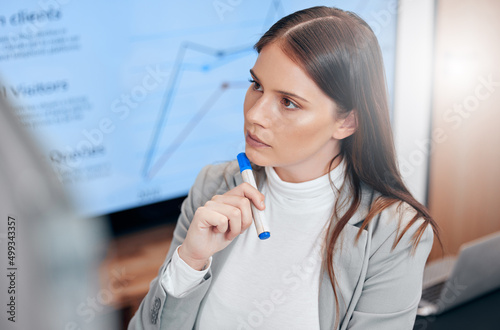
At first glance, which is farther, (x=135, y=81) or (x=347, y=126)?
(x=135, y=81)

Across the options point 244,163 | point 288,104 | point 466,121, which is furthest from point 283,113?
point 466,121

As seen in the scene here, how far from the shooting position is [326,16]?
3.07ft

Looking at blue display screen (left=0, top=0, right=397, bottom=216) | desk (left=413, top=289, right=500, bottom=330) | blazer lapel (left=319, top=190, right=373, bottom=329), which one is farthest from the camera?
blue display screen (left=0, top=0, right=397, bottom=216)

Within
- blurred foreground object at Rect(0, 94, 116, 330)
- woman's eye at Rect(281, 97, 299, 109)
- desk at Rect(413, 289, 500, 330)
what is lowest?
desk at Rect(413, 289, 500, 330)

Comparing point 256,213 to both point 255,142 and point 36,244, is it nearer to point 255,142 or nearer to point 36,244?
point 255,142

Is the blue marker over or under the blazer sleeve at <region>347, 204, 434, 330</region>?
over

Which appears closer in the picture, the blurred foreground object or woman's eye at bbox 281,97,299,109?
the blurred foreground object

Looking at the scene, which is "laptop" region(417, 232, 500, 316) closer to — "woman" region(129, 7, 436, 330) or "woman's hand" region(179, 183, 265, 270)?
"woman" region(129, 7, 436, 330)

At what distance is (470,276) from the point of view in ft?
4.51

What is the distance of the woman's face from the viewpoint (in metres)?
0.92

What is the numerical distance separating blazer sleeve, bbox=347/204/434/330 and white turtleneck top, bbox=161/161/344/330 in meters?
0.10

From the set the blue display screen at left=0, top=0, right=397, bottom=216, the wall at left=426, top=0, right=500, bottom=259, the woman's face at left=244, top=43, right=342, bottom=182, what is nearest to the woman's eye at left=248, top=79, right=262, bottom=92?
the woman's face at left=244, top=43, right=342, bottom=182

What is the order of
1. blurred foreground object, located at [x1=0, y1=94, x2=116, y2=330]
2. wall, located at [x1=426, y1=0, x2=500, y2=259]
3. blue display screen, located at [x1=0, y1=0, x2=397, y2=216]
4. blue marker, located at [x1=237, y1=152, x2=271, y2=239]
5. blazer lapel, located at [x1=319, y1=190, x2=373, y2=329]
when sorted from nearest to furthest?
blurred foreground object, located at [x1=0, y1=94, x2=116, y2=330], blue marker, located at [x1=237, y1=152, x2=271, y2=239], blazer lapel, located at [x1=319, y1=190, x2=373, y2=329], blue display screen, located at [x1=0, y1=0, x2=397, y2=216], wall, located at [x1=426, y1=0, x2=500, y2=259]

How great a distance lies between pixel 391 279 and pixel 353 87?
0.36 metres
